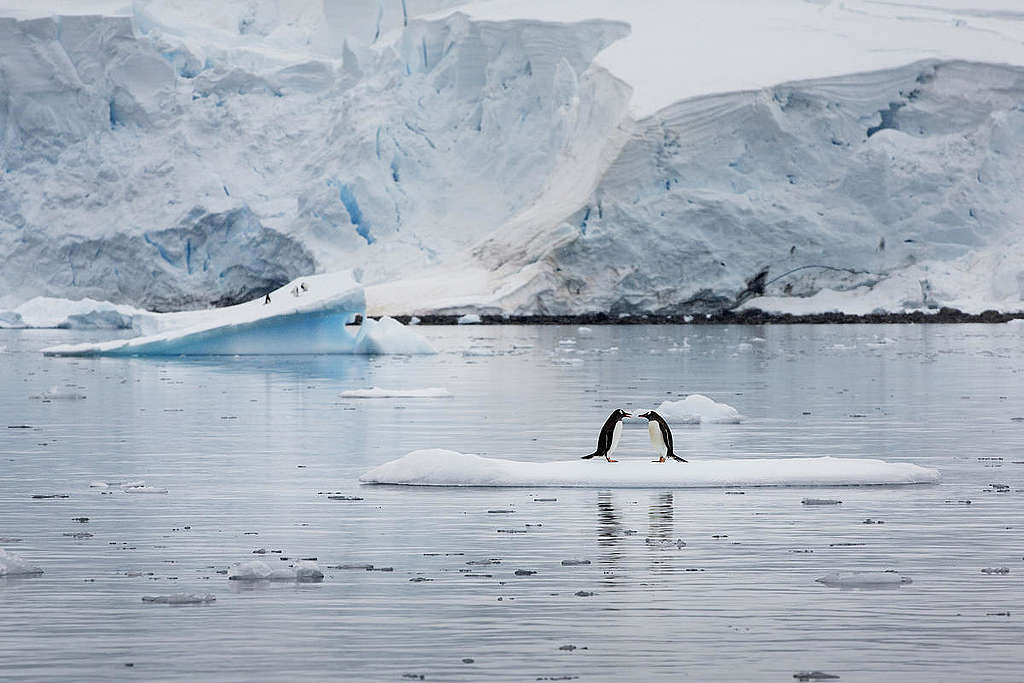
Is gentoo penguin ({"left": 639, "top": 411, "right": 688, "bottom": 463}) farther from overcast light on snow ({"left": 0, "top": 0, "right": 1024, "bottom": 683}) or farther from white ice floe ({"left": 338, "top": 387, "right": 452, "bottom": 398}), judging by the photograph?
white ice floe ({"left": 338, "top": 387, "right": 452, "bottom": 398})

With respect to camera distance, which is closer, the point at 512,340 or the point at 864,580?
the point at 864,580

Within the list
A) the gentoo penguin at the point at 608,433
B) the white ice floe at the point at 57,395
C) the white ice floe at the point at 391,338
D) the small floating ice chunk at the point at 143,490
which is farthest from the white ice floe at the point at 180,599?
the white ice floe at the point at 391,338

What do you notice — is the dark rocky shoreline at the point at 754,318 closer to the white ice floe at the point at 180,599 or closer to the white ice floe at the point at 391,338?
the white ice floe at the point at 391,338

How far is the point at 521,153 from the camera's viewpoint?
41188mm

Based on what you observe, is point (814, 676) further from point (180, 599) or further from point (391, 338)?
point (391, 338)

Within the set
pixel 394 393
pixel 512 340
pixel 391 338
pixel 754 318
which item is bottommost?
pixel 394 393

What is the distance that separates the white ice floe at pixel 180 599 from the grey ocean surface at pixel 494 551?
53 mm

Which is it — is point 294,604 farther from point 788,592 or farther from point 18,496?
point 18,496

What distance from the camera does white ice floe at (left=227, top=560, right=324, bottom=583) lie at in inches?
217

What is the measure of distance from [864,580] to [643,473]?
2.75 metres

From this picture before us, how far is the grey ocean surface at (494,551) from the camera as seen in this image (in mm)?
4414

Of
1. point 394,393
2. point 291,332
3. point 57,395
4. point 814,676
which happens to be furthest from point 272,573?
point 291,332

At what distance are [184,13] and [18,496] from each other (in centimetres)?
4092

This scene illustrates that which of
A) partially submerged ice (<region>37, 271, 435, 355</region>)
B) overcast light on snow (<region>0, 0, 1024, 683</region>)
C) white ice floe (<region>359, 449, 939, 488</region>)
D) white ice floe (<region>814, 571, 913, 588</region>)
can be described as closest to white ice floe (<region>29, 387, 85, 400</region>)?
overcast light on snow (<region>0, 0, 1024, 683</region>)
